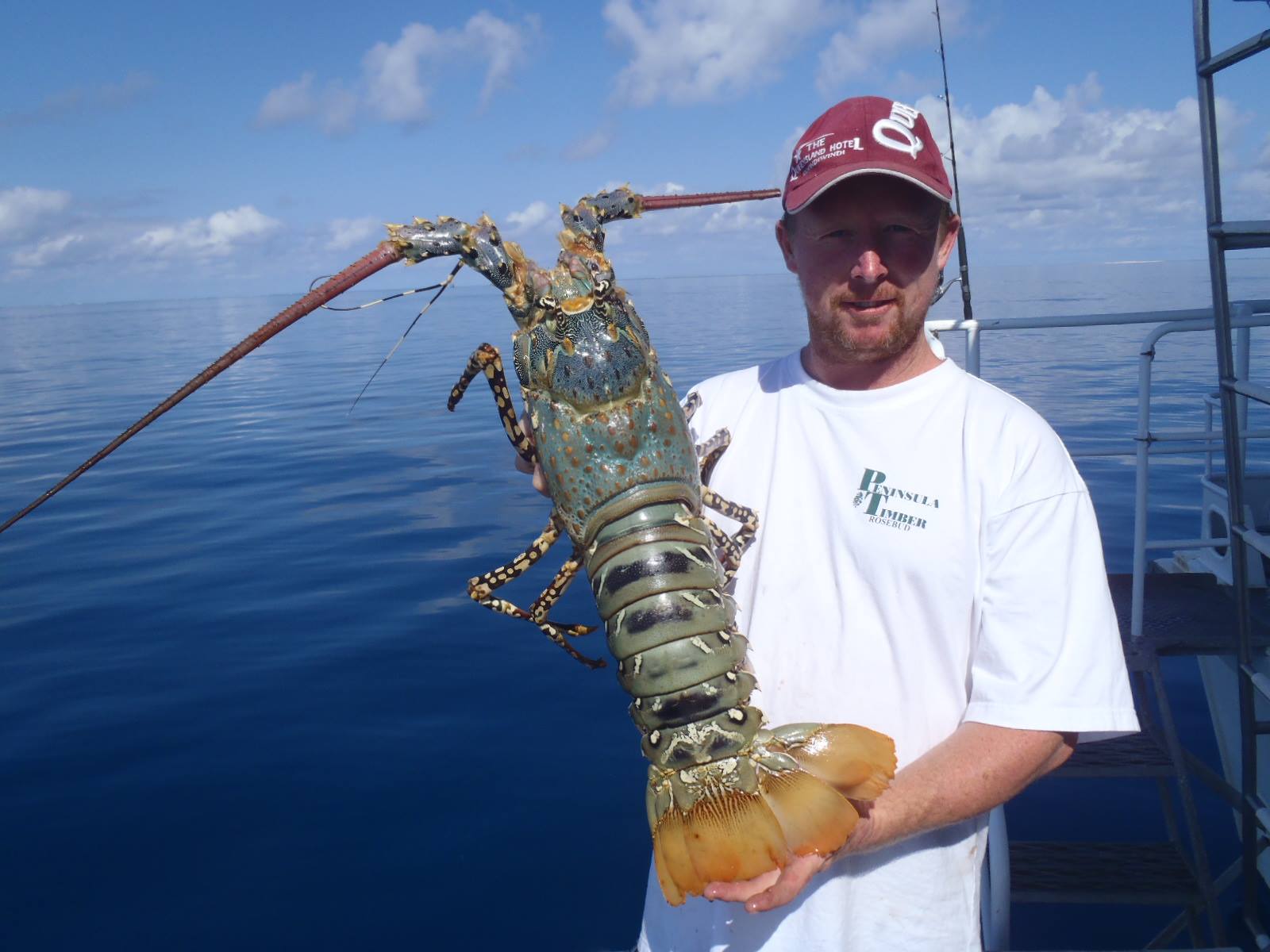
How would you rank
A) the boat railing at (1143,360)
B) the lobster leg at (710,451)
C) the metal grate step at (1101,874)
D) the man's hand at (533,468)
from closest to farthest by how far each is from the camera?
the lobster leg at (710,451) → the man's hand at (533,468) → the metal grate step at (1101,874) → the boat railing at (1143,360)

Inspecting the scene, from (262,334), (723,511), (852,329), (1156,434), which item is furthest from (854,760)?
(1156,434)

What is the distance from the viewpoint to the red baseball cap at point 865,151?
7.91 feet

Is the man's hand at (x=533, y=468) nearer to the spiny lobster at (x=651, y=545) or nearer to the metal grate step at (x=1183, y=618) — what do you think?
the spiny lobster at (x=651, y=545)

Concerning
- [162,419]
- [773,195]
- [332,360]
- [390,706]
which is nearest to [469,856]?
[390,706]

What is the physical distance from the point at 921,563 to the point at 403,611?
668cm

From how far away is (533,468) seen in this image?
140 inches

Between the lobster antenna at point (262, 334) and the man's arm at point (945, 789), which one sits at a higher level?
the lobster antenna at point (262, 334)

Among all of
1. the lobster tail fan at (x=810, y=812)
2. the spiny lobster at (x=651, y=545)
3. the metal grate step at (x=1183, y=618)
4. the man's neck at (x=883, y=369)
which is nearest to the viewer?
the lobster tail fan at (x=810, y=812)

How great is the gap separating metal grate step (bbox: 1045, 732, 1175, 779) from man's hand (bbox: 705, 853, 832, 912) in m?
2.51

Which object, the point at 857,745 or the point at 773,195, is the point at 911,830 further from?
the point at 773,195

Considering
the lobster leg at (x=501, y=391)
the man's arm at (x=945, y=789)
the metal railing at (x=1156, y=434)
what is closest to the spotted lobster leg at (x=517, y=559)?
the lobster leg at (x=501, y=391)

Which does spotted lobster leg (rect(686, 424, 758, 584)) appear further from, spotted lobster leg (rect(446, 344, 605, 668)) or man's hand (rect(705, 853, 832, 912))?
man's hand (rect(705, 853, 832, 912))

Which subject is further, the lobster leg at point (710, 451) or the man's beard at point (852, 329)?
the lobster leg at point (710, 451)

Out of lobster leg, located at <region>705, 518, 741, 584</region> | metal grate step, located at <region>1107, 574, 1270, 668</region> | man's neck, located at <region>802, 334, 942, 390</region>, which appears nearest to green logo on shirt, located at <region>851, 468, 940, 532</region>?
man's neck, located at <region>802, 334, 942, 390</region>
